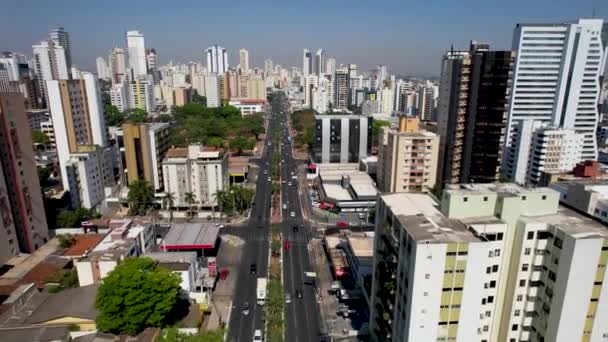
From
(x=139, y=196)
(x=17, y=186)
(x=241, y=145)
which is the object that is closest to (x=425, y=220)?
(x=17, y=186)

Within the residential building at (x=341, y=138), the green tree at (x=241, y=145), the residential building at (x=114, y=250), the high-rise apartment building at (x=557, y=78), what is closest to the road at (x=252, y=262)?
the residential building at (x=114, y=250)

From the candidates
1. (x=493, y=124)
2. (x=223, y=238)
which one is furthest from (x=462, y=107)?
(x=223, y=238)

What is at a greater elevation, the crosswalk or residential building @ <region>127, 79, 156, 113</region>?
residential building @ <region>127, 79, 156, 113</region>

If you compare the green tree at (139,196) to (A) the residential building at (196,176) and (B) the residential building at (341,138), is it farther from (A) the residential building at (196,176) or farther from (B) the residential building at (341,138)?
(B) the residential building at (341,138)

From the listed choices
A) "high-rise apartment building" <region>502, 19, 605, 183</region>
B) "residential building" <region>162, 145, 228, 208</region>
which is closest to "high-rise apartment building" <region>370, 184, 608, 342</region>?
"residential building" <region>162, 145, 228, 208</region>

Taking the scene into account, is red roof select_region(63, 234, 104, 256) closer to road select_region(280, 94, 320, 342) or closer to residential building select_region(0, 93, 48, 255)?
residential building select_region(0, 93, 48, 255)

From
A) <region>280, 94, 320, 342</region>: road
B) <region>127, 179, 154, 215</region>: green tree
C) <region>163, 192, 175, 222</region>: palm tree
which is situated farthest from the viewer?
<region>127, 179, 154, 215</region>: green tree

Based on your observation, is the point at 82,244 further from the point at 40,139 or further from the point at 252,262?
the point at 40,139

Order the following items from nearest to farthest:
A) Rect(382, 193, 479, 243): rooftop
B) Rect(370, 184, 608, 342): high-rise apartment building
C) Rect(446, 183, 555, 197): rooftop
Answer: Rect(370, 184, 608, 342): high-rise apartment building < Rect(382, 193, 479, 243): rooftop < Rect(446, 183, 555, 197): rooftop
